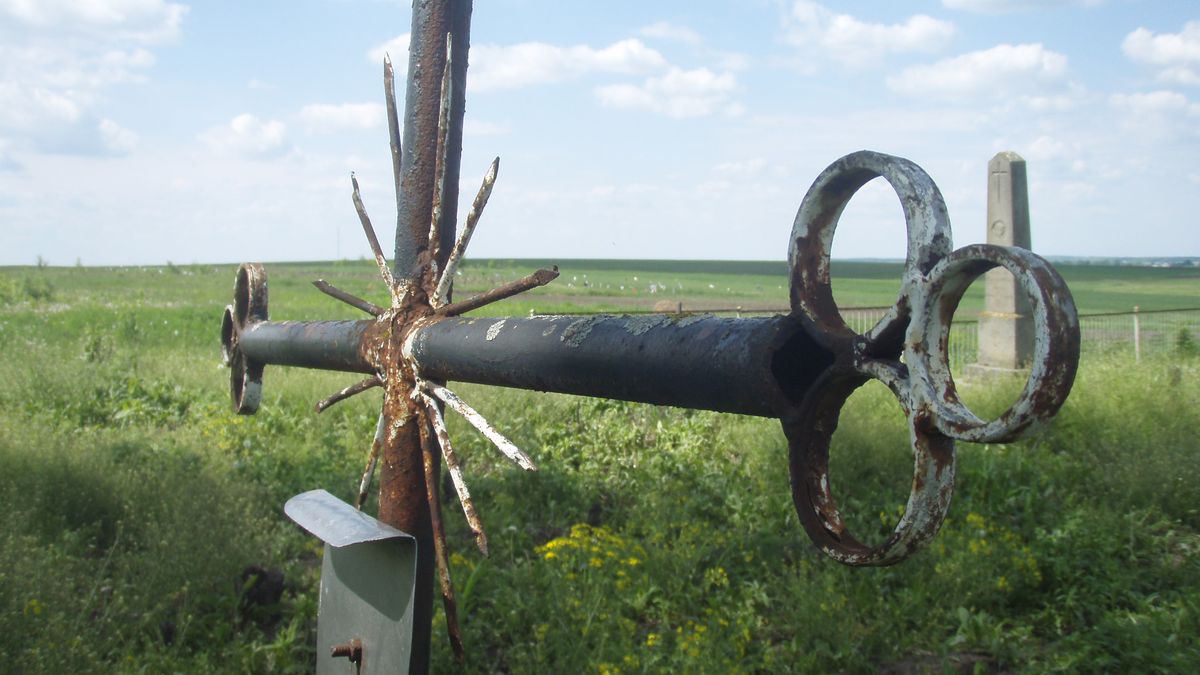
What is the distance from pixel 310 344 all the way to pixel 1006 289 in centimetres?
905

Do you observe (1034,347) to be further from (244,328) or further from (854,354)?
(244,328)

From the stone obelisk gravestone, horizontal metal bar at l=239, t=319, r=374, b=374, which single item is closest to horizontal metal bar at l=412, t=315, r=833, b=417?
horizontal metal bar at l=239, t=319, r=374, b=374

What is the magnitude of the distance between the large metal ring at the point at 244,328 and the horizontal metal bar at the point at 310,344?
81 mm

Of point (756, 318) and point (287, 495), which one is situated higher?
point (756, 318)

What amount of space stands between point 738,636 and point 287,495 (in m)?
3.47

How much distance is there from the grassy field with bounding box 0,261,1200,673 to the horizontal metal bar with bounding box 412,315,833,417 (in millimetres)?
2835

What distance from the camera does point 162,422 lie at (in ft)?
28.6

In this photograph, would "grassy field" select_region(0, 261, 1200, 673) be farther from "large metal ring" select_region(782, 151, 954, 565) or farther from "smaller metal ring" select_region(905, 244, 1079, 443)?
"smaller metal ring" select_region(905, 244, 1079, 443)

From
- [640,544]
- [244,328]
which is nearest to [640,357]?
[244,328]

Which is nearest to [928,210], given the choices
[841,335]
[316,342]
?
[841,335]

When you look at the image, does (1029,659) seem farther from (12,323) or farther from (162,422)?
(12,323)

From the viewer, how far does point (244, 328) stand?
2.91 metres

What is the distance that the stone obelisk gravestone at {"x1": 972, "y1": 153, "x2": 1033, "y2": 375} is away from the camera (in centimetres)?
953

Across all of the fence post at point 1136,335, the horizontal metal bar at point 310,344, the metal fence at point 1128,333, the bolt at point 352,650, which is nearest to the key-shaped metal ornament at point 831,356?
the horizontal metal bar at point 310,344
